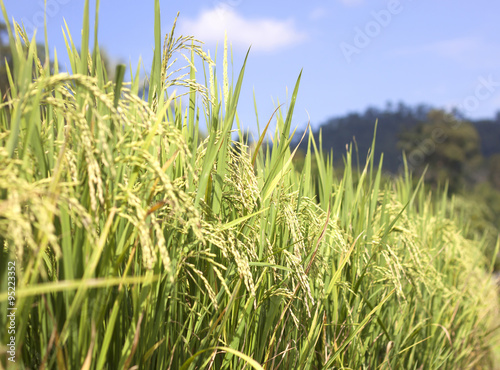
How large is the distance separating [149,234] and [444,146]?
162ft

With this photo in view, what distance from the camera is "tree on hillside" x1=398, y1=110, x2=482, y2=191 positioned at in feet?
145

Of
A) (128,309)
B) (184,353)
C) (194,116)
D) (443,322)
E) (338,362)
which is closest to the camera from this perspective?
(128,309)

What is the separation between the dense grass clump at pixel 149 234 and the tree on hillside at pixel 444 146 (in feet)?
149

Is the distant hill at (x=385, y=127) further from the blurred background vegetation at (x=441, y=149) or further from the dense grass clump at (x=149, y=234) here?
the dense grass clump at (x=149, y=234)

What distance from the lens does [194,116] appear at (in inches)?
64.9

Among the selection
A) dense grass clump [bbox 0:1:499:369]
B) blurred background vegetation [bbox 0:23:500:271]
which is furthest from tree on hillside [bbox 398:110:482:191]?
dense grass clump [bbox 0:1:499:369]

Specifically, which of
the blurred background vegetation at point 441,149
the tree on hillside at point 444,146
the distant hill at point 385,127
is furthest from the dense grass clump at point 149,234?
the distant hill at point 385,127

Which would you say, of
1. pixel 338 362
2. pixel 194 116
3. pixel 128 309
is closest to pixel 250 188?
pixel 194 116

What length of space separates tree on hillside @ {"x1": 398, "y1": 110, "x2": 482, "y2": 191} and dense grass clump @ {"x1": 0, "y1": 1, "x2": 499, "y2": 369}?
45.5 meters

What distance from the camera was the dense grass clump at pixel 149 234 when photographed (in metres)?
0.89

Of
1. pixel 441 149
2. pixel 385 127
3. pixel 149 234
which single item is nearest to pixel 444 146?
pixel 441 149

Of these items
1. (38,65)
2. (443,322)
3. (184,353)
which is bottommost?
(443,322)

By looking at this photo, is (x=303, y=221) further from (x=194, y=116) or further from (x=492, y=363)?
(x=492, y=363)

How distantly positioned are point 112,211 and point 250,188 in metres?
0.56
